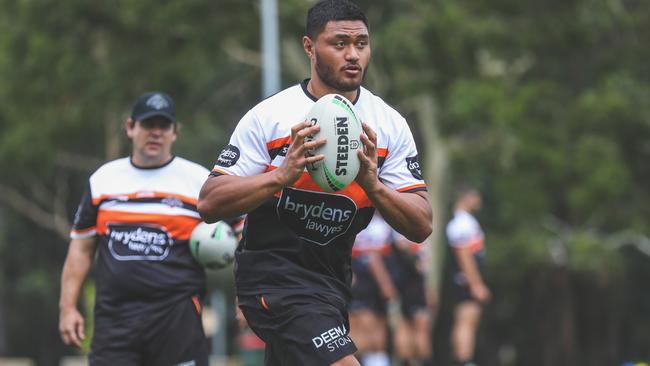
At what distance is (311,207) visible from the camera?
608 cm

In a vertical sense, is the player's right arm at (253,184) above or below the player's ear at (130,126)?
below

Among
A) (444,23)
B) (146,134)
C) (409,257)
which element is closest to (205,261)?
(146,134)

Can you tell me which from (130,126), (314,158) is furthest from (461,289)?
(314,158)

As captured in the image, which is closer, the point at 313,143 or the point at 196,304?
the point at 313,143

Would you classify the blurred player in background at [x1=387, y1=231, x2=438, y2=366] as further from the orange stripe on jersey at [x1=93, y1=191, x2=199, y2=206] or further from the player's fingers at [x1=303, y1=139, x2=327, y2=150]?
the player's fingers at [x1=303, y1=139, x2=327, y2=150]

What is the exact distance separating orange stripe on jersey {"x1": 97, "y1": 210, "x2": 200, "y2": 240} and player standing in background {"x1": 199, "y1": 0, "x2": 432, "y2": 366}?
1.73 metres

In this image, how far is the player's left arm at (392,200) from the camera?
571cm

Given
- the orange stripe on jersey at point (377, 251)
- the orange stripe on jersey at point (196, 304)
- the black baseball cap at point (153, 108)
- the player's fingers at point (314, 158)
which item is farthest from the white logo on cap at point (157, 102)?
the orange stripe on jersey at point (377, 251)

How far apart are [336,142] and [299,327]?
0.94 meters

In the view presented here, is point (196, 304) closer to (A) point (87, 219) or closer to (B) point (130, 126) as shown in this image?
(A) point (87, 219)

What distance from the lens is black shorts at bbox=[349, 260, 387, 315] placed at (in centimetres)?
1639

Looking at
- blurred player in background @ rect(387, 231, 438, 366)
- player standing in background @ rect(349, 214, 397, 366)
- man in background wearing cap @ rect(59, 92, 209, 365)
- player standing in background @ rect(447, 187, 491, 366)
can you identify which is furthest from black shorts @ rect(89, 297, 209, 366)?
blurred player in background @ rect(387, 231, 438, 366)

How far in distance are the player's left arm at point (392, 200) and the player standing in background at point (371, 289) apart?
9996 mm

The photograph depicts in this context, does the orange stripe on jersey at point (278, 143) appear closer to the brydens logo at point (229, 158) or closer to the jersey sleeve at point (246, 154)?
the jersey sleeve at point (246, 154)
